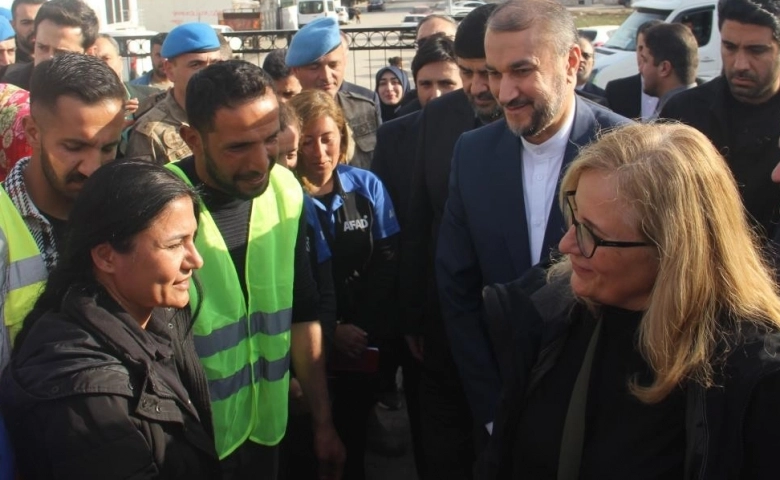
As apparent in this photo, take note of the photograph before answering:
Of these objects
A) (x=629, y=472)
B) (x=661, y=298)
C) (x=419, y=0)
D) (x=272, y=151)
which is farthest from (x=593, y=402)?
(x=419, y=0)

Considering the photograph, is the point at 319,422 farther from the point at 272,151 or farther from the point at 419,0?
the point at 419,0

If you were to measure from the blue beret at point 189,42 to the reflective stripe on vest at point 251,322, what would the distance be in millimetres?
2033

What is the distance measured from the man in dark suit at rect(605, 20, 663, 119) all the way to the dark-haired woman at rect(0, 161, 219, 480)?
204 inches

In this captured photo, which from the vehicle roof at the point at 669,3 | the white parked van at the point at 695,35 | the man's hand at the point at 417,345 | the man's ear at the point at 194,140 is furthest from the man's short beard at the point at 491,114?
the vehicle roof at the point at 669,3

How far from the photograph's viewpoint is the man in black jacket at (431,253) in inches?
130

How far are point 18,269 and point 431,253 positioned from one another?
5.66 feet

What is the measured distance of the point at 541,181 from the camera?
2.78m

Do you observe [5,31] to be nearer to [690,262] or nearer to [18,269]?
[18,269]

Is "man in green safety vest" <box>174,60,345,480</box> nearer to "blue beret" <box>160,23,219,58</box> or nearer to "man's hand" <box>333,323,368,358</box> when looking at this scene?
"man's hand" <box>333,323,368,358</box>

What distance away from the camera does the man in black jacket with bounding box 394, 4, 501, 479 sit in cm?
331

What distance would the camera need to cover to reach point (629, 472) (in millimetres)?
1846

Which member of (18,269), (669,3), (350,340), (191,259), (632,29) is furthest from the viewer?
(632,29)

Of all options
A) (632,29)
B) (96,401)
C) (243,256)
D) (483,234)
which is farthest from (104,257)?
(632,29)

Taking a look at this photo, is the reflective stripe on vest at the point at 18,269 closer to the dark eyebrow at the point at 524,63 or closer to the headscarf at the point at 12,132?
the headscarf at the point at 12,132
